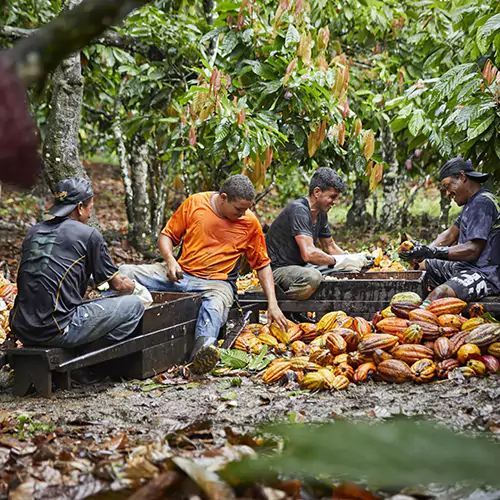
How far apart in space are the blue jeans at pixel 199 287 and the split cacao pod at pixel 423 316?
155cm

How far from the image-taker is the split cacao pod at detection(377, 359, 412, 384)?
4.38m

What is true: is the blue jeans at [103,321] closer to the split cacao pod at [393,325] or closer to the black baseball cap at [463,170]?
the split cacao pod at [393,325]

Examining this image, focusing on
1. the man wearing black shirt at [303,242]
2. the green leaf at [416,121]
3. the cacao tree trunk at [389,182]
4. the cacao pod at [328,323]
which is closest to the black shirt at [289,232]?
the man wearing black shirt at [303,242]

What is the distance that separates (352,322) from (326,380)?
1.04 metres

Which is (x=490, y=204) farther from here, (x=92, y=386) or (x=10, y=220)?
(x=10, y=220)

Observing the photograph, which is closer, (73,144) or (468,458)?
(468,458)

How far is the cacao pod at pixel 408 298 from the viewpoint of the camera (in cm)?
539

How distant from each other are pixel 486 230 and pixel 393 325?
4.39ft

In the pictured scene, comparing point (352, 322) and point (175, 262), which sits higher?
point (175, 262)

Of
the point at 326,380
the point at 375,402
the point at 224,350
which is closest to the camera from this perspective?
the point at 375,402

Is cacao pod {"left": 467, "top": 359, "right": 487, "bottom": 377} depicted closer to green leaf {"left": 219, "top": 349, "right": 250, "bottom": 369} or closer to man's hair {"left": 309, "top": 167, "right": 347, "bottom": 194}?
green leaf {"left": 219, "top": 349, "right": 250, "bottom": 369}

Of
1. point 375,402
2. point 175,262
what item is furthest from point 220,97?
point 375,402

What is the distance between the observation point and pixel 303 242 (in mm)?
6223

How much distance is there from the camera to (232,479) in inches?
85.9
